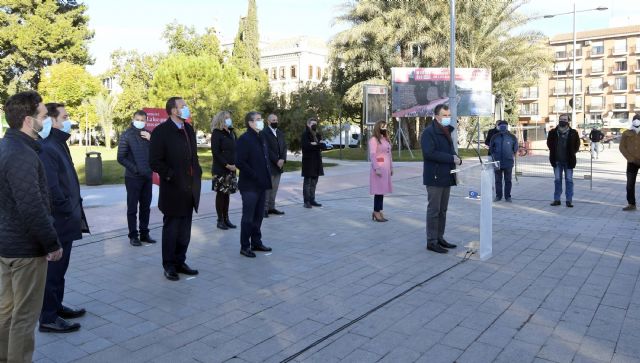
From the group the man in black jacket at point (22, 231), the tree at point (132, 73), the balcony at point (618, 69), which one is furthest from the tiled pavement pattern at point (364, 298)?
the balcony at point (618, 69)

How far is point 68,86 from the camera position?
4006 centimetres

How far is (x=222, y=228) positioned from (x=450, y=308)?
5035mm

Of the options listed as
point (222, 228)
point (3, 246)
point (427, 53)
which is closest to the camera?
point (3, 246)

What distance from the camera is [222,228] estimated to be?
9109mm

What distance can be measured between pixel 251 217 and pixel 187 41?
168ft

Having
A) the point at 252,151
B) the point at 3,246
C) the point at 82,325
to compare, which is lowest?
the point at 82,325

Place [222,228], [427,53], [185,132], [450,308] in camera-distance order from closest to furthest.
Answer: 1. [450,308]
2. [185,132]
3. [222,228]
4. [427,53]

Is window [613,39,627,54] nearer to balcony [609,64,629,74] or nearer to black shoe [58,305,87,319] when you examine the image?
balcony [609,64,629,74]

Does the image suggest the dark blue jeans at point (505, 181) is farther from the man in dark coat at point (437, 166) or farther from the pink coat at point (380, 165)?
the man in dark coat at point (437, 166)

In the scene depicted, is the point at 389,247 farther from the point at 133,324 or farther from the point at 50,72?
the point at 50,72

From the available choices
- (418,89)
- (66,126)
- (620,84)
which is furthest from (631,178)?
(620,84)

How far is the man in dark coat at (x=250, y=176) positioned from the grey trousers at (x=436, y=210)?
2173 millimetres

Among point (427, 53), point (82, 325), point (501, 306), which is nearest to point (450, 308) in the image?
point (501, 306)

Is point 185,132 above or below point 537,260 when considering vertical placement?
above
